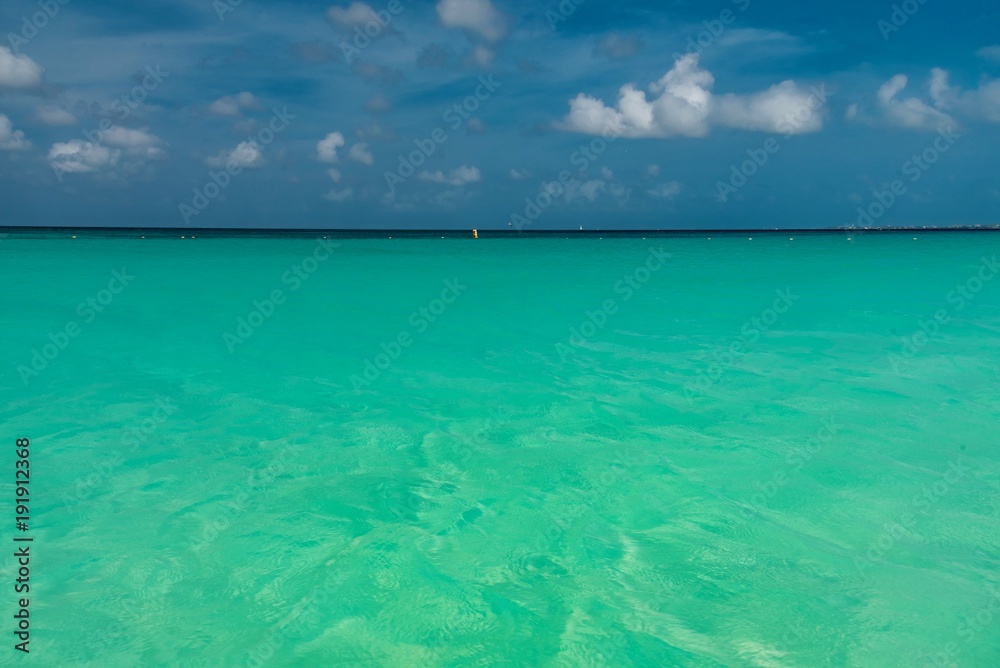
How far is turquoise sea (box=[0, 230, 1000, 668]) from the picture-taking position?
385cm

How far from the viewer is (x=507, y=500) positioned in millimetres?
5609

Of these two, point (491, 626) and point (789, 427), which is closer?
point (491, 626)

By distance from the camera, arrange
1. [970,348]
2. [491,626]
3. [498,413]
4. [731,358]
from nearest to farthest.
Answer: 1. [491,626]
2. [498,413]
3. [731,358]
4. [970,348]

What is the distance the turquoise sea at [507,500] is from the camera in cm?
385

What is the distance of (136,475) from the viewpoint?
6.13 metres

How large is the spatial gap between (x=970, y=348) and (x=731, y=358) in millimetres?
4661

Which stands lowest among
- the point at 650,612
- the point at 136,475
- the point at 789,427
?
the point at 136,475

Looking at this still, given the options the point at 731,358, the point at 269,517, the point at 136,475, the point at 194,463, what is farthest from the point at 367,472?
the point at 731,358

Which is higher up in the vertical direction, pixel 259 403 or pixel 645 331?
pixel 645 331

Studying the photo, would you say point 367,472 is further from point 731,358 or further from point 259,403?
point 731,358

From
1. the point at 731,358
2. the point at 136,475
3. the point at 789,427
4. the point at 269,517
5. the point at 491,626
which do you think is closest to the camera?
the point at 491,626

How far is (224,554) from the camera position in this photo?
4699 mm

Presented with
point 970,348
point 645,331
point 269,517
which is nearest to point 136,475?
point 269,517

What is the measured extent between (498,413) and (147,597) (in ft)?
15.1
